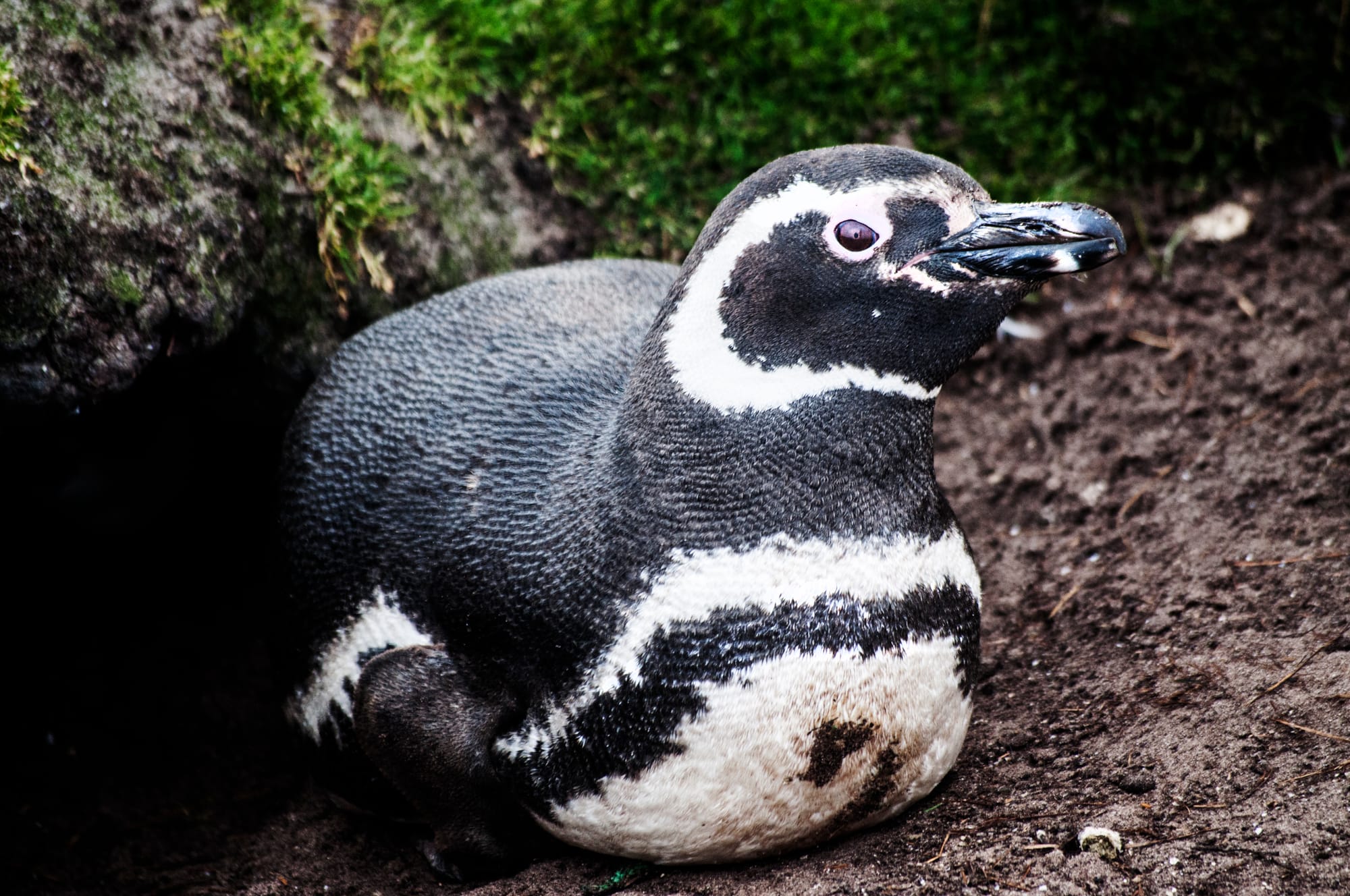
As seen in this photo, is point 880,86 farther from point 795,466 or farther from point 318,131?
point 795,466

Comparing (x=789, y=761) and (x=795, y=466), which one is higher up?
(x=795, y=466)

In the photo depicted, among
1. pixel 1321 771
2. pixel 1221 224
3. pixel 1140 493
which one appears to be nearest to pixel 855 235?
pixel 1321 771

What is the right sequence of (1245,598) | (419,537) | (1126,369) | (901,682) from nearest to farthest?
(901,682) < (419,537) < (1245,598) < (1126,369)

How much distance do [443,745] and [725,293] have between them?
1.24m

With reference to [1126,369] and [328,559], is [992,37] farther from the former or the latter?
[328,559]

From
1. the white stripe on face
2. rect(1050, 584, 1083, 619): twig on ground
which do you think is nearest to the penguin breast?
the white stripe on face

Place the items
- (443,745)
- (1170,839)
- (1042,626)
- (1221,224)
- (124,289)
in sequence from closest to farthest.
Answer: (1170,839)
(443,745)
(124,289)
(1042,626)
(1221,224)

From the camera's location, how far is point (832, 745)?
8.45ft

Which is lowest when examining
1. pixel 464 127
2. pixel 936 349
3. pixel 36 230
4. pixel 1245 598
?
pixel 1245 598

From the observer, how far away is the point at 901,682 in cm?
260

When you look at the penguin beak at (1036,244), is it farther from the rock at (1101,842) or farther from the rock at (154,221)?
the rock at (154,221)

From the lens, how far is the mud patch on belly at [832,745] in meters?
2.56

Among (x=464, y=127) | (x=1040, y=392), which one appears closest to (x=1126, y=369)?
(x=1040, y=392)

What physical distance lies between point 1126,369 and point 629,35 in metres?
2.29
